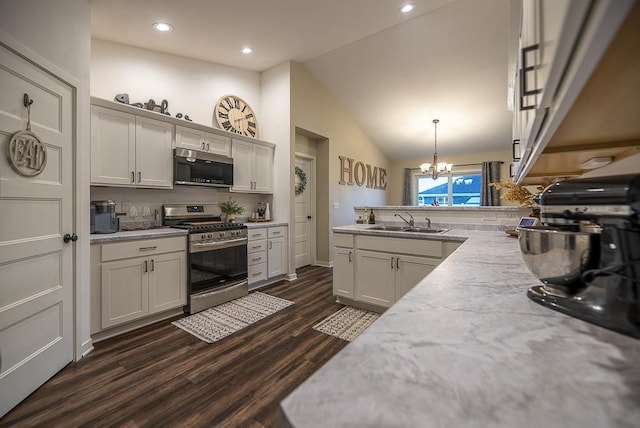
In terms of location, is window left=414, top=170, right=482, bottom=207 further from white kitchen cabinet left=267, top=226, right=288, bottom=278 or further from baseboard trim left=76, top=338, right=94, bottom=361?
baseboard trim left=76, top=338, right=94, bottom=361

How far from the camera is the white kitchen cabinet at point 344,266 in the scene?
2.84 metres

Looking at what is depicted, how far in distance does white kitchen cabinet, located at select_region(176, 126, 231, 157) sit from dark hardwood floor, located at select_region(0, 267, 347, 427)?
1961 mm

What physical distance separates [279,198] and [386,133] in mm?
3299

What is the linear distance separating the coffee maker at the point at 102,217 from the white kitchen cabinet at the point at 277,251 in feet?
5.80

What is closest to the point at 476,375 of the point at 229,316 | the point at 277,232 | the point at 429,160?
the point at 229,316

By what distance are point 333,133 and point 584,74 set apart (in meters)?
4.79

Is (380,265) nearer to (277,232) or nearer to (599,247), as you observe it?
(277,232)

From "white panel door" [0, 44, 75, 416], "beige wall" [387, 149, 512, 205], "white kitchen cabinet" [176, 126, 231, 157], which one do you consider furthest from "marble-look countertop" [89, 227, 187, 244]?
"beige wall" [387, 149, 512, 205]

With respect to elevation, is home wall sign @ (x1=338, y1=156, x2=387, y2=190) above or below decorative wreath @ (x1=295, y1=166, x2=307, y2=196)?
above

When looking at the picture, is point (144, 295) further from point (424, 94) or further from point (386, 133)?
point (386, 133)

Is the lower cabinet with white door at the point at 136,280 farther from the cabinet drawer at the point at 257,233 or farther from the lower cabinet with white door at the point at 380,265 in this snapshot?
the lower cabinet with white door at the point at 380,265

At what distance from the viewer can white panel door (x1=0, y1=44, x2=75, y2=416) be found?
57.4 inches

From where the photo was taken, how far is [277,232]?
384 cm

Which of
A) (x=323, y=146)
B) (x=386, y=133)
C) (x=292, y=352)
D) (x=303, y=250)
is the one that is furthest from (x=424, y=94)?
(x=292, y=352)
